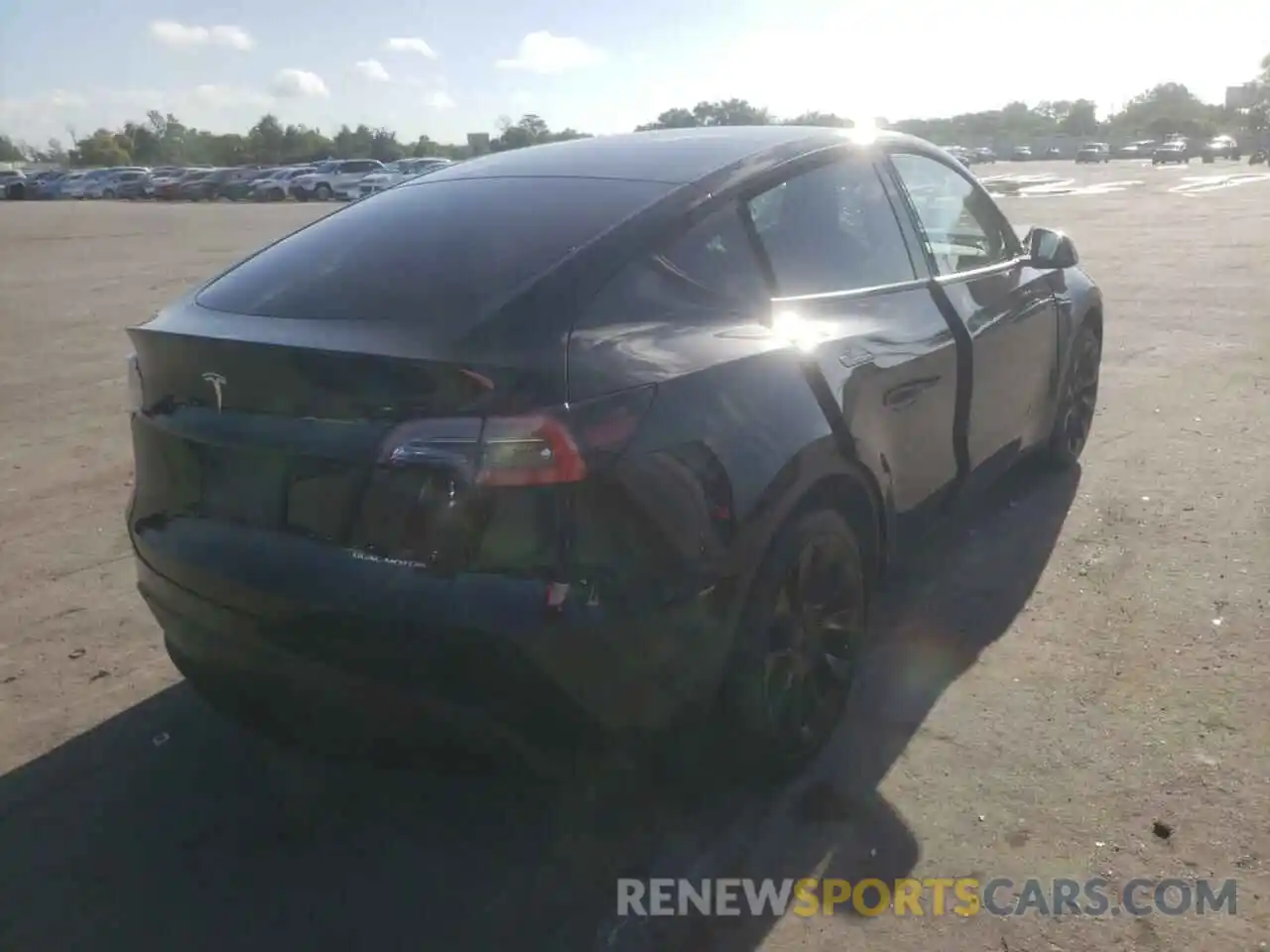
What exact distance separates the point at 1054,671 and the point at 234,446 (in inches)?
107

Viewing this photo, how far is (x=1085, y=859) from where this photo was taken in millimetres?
2881

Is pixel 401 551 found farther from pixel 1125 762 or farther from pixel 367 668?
pixel 1125 762

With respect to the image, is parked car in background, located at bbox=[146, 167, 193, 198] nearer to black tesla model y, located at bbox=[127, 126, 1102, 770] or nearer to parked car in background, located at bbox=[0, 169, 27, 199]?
parked car in background, located at bbox=[0, 169, 27, 199]

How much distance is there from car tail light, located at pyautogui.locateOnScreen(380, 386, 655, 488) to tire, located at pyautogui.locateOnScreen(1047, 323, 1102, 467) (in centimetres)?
371

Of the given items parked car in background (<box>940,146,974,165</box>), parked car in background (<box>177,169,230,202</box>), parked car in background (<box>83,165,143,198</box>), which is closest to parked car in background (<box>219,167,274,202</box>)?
parked car in background (<box>177,169,230,202</box>)

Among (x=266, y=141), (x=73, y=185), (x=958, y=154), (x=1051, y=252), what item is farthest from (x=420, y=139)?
(x=1051, y=252)

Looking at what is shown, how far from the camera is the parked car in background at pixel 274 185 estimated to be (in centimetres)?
5203

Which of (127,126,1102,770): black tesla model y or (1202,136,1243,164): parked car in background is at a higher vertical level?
(127,126,1102,770): black tesla model y

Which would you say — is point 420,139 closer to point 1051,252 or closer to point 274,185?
point 274,185

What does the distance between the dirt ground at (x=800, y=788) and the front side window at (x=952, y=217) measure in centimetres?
124

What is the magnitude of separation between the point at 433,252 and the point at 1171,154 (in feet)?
254

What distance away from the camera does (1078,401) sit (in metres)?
5.90

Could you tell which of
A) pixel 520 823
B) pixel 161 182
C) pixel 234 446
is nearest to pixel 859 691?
pixel 520 823

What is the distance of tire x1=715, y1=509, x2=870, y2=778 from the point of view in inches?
116
